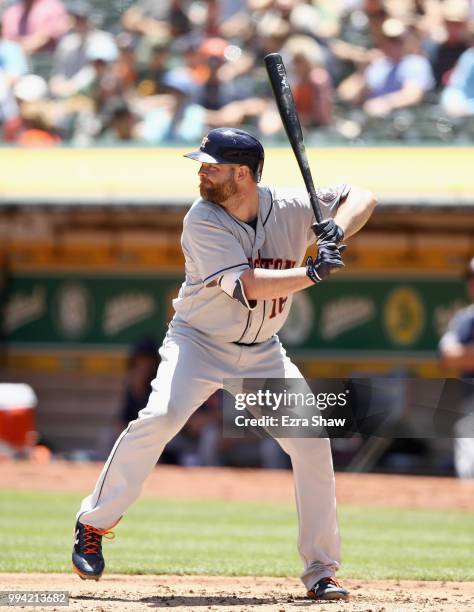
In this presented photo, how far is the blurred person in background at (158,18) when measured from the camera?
42.4ft

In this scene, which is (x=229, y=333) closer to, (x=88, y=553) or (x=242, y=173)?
(x=242, y=173)

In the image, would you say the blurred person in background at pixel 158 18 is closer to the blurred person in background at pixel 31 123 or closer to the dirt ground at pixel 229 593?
the blurred person in background at pixel 31 123

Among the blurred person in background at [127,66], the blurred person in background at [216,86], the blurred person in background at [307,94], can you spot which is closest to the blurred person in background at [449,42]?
the blurred person in background at [307,94]

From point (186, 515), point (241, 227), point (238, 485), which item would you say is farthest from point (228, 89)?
point (241, 227)

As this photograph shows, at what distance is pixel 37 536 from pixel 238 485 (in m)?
3.13

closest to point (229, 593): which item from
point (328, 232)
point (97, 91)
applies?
point (328, 232)

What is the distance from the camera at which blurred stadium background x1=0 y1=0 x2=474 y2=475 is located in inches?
431

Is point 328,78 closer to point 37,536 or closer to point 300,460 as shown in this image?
point 37,536

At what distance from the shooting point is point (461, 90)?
1101cm

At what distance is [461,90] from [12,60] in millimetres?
4827

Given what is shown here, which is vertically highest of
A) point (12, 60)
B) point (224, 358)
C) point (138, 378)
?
point (12, 60)

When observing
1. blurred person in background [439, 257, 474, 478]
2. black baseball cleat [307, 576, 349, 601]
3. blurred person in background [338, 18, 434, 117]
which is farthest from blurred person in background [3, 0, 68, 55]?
black baseball cleat [307, 576, 349, 601]

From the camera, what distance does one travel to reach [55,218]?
39.6ft

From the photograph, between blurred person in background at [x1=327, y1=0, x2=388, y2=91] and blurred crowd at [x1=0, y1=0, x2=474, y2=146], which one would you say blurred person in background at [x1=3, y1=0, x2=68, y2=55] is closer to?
blurred crowd at [x1=0, y1=0, x2=474, y2=146]
